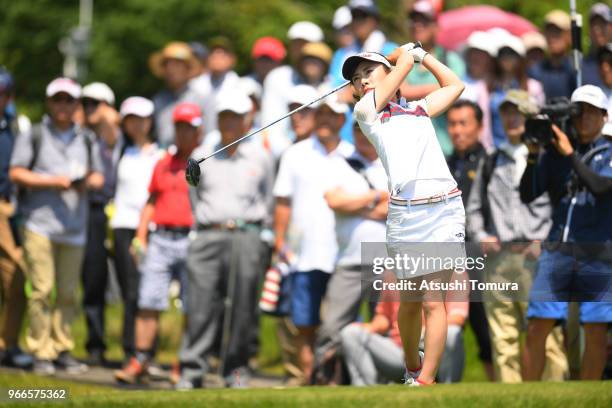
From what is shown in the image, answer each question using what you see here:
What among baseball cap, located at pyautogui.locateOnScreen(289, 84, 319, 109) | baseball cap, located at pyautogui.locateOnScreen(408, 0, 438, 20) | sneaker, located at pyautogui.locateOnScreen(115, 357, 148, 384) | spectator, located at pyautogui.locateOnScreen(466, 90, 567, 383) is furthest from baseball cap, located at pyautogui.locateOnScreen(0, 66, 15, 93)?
spectator, located at pyautogui.locateOnScreen(466, 90, 567, 383)

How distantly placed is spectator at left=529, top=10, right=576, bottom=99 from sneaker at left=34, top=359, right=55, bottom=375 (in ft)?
17.0

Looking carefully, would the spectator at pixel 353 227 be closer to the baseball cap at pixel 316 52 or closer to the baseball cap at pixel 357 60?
the baseball cap at pixel 316 52

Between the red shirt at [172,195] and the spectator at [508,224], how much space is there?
2.86 m

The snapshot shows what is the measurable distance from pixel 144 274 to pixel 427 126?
4862 millimetres

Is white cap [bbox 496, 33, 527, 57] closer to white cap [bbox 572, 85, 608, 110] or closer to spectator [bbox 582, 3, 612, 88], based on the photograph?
spectator [bbox 582, 3, 612, 88]

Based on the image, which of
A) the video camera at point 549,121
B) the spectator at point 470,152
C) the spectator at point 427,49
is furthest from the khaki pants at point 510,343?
the spectator at point 427,49

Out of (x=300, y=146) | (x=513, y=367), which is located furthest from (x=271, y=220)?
(x=513, y=367)

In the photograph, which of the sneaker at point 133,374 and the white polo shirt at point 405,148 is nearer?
the white polo shirt at point 405,148

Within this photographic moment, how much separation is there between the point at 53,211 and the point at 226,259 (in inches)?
67.7

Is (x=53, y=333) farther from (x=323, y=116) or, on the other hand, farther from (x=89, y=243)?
(x=323, y=116)

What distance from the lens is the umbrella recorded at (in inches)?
662

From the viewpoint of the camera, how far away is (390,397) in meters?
7.98

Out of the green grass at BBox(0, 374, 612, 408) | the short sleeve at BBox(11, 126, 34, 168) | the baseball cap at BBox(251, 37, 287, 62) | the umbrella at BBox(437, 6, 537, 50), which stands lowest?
the green grass at BBox(0, 374, 612, 408)

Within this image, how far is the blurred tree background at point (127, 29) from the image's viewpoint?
80.9ft
